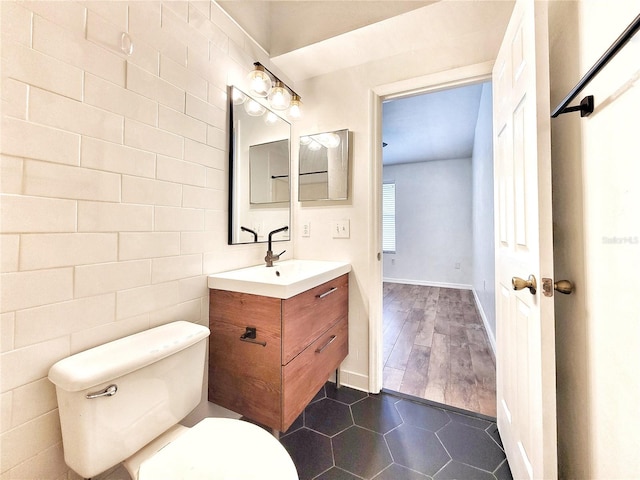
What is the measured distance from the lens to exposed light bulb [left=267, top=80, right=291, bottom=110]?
5.60ft

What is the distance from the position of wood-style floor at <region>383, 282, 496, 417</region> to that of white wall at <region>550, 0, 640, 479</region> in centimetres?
85

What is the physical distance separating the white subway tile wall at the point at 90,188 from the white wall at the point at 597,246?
1.49 meters

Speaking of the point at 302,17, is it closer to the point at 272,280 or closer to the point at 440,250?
the point at 272,280

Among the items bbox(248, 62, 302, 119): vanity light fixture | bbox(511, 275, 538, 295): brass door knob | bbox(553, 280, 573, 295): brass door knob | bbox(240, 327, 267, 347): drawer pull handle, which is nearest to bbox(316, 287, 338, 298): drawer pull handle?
bbox(240, 327, 267, 347): drawer pull handle

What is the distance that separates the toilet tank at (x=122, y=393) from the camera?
29.2 inches

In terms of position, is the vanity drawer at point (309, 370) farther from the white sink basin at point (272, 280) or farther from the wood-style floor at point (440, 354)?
the wood-style floor at point (440, 354)

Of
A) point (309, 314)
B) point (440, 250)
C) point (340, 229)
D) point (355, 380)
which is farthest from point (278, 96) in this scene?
point (440, 250)

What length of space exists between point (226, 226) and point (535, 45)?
1.48 m

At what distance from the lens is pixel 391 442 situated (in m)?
1.36

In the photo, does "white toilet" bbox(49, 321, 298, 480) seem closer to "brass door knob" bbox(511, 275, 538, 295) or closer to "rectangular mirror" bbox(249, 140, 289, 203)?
"brass door knob" bbox(511, 275, 538, 295)

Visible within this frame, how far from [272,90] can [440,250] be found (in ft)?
14.9

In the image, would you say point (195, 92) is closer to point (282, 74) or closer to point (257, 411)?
point (282, 74)

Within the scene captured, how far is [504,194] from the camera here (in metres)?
1.25

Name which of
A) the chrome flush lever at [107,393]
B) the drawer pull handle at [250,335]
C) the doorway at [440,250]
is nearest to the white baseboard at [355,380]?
the doorway at [440,250]
